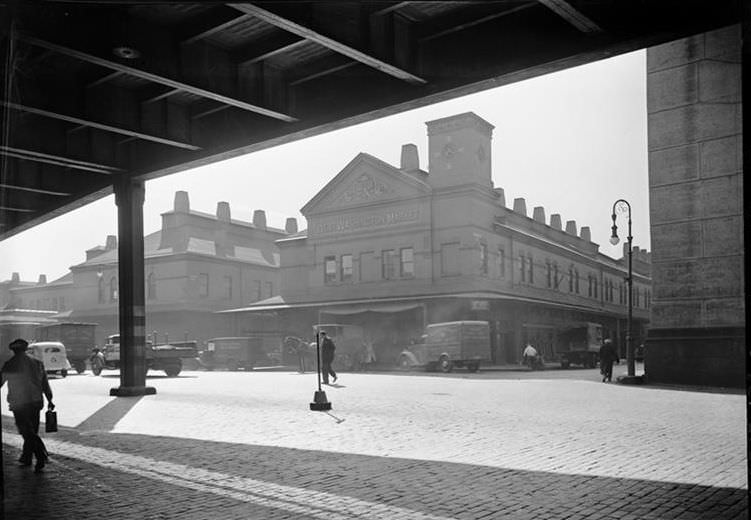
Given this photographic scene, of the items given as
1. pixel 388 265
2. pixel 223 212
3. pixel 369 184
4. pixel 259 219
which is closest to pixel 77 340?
pixel 223 212

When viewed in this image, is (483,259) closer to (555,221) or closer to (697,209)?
(555,221)

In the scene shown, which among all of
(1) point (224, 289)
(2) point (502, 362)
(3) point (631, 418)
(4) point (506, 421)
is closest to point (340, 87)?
(4) point (506, 421)

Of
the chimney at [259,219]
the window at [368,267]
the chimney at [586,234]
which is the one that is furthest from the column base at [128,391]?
the chimney at [586,234]

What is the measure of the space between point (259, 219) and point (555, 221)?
21303 mm

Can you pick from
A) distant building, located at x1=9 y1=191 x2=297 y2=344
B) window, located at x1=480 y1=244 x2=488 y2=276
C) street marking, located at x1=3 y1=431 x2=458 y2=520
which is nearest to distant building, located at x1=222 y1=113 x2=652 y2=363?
window, located at x1=480 y1=244 x2=488 y2=276

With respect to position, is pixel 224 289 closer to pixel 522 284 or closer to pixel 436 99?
pixel 522 284

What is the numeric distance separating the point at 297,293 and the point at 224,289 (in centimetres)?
577

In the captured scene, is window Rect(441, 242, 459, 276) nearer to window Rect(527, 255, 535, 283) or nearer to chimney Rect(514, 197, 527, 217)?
window Rect(527, 255, 535, 283)

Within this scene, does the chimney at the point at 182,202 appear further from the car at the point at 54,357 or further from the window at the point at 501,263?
the window at the point at 501,263

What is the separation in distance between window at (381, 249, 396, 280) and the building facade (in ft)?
70.2

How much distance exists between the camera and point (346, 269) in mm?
41875

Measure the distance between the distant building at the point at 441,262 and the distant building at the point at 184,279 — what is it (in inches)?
160

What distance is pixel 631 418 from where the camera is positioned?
12859 mm

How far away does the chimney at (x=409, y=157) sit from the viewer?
1628 inches
